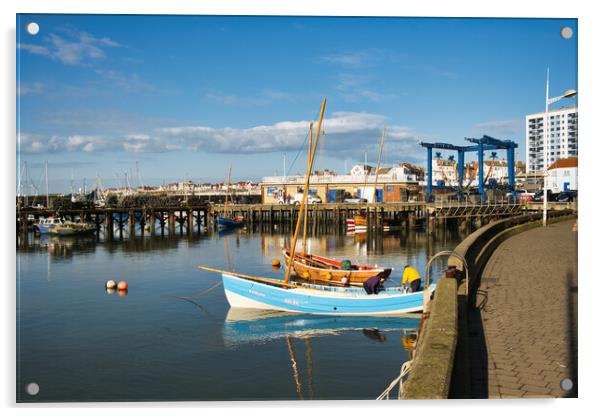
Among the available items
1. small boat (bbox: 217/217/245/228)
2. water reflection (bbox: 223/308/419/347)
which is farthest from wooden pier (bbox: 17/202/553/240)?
water reflection (bbox: 223/308/419/347)

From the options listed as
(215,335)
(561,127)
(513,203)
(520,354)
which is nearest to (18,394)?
(520,354)

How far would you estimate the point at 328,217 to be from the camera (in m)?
65.1

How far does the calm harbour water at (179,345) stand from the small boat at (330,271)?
2.02 meters

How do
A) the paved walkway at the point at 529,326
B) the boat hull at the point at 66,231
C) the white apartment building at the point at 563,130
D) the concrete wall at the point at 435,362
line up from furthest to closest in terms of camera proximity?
the boat hull at the point at 66,231 → the white apartment building at the point at 563,130 → the paved walkway at the point at 529,326 → the concrete wall at the point at 435,362

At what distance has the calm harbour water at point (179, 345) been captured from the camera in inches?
398

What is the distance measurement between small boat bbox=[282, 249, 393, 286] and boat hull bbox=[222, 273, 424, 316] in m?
3.10

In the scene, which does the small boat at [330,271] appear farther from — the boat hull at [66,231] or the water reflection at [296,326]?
the boat hull at [66,231]

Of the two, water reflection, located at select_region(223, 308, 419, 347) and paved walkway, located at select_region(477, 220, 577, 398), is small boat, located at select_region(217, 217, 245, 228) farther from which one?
paved walkway, located at select_region(477, 220, 577, 398)

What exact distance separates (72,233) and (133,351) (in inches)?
1553

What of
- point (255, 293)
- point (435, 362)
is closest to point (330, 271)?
point (255, 293)

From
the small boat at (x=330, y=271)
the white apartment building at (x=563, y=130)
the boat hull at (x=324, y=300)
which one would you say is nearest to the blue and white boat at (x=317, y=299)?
the boat hull at (x=324, y=300)

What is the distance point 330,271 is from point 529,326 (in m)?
13.9
